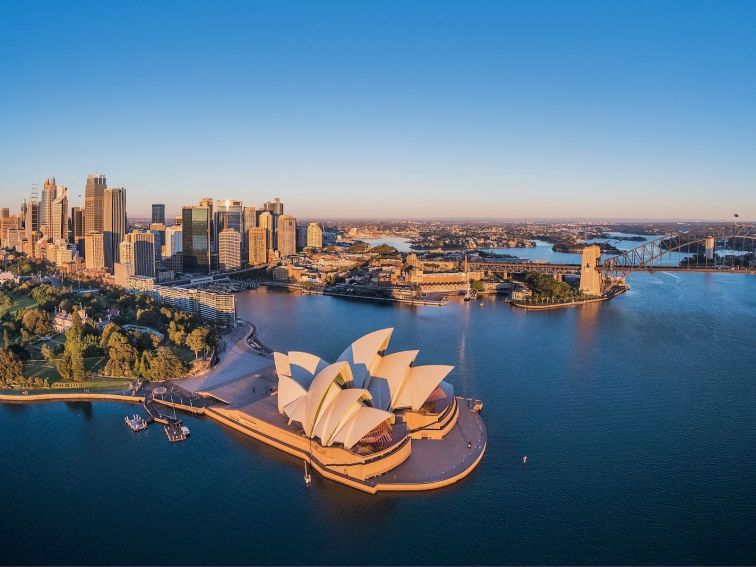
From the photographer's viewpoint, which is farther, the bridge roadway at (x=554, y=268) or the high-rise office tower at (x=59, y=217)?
the high-rise office tower at (x=59, y=217)

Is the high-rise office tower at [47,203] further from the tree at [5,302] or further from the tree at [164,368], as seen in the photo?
the tree at [164,368]

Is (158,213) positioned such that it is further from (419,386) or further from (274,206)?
(419,386)

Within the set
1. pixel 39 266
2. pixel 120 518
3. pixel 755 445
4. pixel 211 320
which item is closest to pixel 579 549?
pixel 755 445

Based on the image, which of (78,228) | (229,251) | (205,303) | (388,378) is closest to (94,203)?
(78,228)

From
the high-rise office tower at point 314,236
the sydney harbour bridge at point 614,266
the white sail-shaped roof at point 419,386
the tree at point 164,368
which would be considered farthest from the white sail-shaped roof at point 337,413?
the high-rise office tower at point 314,236

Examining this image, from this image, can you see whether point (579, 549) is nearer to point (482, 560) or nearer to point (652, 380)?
point (482, 560)

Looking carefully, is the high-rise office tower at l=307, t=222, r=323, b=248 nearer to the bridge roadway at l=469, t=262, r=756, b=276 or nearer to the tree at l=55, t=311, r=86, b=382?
the bridge roadway at l=469, t=262, r=756, b=276
